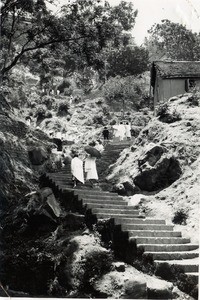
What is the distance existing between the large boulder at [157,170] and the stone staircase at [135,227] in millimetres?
1266

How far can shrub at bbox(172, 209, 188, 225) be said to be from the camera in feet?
36.0

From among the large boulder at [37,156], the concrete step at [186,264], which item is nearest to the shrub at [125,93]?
the large boulder at [37,156]

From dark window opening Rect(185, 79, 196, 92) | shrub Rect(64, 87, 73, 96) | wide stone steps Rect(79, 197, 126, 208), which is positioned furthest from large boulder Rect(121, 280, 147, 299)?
shrub Rect(64, 87, 73, 96)

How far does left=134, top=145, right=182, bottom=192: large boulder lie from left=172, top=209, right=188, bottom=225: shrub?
80.3 inches

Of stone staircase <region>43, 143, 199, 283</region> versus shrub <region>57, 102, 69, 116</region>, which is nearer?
stone staircase <region>43, 143, 199, 283</region>

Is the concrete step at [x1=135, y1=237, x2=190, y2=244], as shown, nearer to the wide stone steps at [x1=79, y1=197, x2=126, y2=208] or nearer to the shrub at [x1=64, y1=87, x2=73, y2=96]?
the wide stone steps at [x1=79, y1=197, x2=126, y2=208]

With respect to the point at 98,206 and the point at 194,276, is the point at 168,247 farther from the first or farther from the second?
the point at 98,206

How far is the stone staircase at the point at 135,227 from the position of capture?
8.96 m

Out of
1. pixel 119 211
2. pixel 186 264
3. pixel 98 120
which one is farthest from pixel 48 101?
pixel 186 264

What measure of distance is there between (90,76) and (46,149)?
32.0 meters

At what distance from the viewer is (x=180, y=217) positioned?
11102mm

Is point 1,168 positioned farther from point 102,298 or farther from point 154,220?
point 102,298

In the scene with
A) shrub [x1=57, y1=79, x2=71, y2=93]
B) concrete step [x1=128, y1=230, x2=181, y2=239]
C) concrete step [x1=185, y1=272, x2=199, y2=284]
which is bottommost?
concrete step [x1=185, y1=272, x2=199, y2=284]

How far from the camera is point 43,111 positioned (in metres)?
35.8
